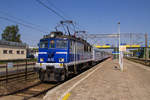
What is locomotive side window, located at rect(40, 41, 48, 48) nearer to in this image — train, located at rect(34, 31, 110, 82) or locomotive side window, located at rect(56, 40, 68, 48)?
train, located at rect(34, 31, 110, 82)

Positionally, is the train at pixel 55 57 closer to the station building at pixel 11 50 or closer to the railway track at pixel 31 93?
the railway track at pixel 31 93

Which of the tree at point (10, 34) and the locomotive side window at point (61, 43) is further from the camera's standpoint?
the tree at point (10, 34)

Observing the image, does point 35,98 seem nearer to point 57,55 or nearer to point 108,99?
point 108,99

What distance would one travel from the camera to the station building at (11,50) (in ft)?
119

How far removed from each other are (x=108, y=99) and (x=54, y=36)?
6.60 meters

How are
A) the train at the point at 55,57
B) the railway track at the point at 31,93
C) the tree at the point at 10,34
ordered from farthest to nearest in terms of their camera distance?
the tree at the point at 10,34, the train at the point at 55,57, the railway track at the point at 31,93

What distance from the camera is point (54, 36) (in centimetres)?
1126

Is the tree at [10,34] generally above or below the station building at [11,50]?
above

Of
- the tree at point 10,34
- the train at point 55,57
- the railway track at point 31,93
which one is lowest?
the railway track at point 31,93

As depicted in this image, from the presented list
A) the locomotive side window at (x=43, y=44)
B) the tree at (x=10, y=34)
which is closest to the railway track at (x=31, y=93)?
the locomotive side window at (x=43, y=44)

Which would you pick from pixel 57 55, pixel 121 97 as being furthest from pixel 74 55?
pixel 121 97

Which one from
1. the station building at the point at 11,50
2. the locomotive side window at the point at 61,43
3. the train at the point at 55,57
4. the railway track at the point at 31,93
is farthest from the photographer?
the station building at the point at 11,50

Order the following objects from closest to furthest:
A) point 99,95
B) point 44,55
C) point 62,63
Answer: point 99,95 → point 62,63 → point 44,55

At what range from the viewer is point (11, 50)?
129ft
